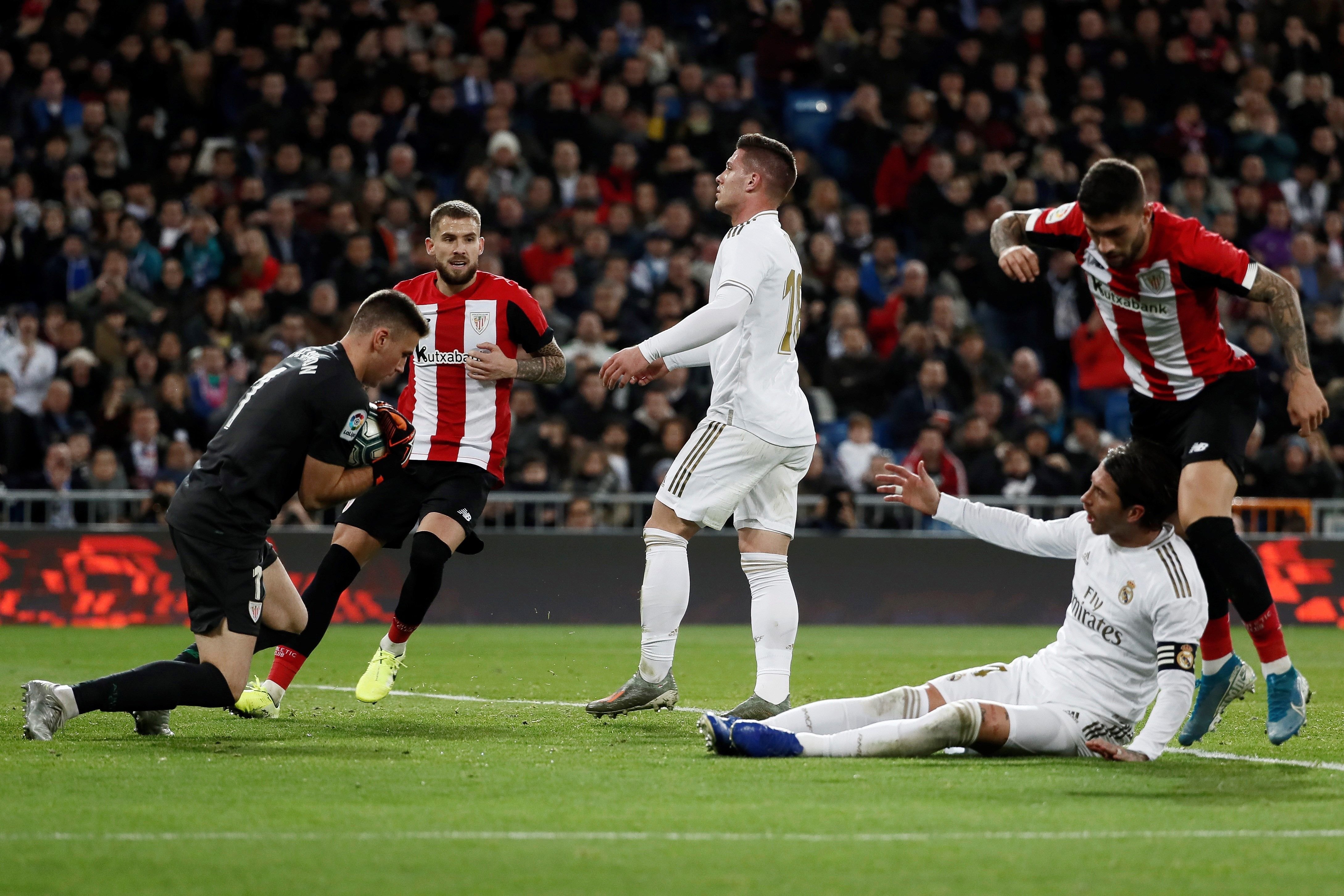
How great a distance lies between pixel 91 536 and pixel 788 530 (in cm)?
887

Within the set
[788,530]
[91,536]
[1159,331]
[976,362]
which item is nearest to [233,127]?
[91,536]

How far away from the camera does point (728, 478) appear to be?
24.8 ft

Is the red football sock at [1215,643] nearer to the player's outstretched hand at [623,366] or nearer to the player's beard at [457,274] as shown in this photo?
the player's outstretched hand at [623,366]

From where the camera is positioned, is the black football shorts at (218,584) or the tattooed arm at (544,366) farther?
the tattooed arm at (544,366)

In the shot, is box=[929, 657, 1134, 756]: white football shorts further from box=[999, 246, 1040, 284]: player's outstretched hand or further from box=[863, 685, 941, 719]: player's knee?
box=[999, 246, 1040, 284]: player's outstretched hand

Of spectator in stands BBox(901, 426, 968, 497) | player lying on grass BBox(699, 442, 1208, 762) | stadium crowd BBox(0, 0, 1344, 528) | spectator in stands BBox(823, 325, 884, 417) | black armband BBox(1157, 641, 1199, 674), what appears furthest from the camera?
spectator in stands BBox(823, 325, 884, 417)

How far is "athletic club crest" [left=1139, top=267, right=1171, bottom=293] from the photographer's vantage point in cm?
673

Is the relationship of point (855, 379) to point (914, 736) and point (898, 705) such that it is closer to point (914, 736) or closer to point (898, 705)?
point (898, 705)

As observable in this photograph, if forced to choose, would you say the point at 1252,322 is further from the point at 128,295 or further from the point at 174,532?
the point at 174,532

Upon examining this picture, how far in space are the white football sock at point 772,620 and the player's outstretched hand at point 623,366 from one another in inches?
41.6

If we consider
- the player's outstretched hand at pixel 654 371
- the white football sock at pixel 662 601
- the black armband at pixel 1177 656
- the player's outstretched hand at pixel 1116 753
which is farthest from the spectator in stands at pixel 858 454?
the black armband at pixel 1177 656

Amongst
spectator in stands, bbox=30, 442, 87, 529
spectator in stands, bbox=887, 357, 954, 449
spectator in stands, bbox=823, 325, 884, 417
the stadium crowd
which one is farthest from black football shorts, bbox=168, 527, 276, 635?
spectator in stands, bbox=823, 325, 884, 417

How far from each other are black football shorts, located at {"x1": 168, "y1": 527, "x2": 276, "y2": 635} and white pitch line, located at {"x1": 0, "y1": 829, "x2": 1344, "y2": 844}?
2.01 metres

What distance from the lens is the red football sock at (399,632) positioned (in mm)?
8203
